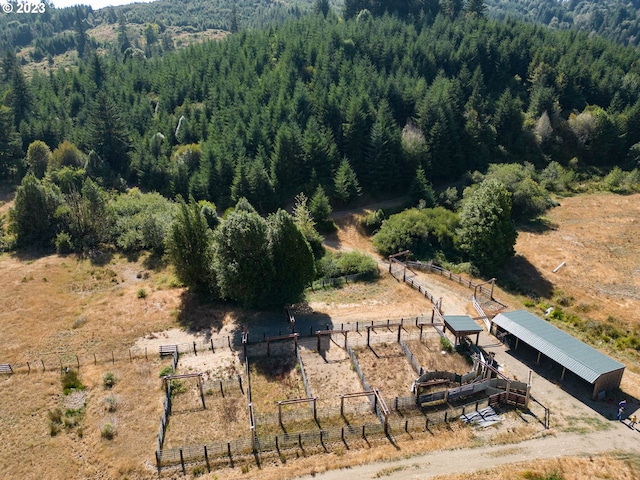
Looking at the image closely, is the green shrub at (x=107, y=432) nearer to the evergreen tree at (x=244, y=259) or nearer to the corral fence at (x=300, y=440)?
the corral fence at (x=300, y=440)

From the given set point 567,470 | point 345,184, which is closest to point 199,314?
point 345,184


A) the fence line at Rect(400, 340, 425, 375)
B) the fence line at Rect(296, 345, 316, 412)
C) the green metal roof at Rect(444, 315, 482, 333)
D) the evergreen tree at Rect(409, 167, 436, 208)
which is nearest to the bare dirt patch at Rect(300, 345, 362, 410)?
the fence line at Rect(296, 345, 316, 412)

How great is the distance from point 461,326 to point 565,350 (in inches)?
355

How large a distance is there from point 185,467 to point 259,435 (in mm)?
5663

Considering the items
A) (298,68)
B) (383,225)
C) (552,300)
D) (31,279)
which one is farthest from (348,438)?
(298,68)

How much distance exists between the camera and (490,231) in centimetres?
A: 6006

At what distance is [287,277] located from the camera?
48.5m

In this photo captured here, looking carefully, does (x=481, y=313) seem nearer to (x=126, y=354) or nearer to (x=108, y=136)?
(x=126, y=354)

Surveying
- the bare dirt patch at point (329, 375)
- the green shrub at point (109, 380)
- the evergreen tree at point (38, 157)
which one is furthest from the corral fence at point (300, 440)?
the evergreen tree at point (38, 157)

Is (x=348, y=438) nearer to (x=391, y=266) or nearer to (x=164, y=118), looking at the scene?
(x=391, y=266)

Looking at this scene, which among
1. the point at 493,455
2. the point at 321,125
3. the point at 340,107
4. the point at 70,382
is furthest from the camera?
the point at 340,107

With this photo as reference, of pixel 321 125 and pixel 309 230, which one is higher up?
pixel 321 125

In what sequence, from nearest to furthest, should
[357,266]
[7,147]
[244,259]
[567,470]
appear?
[567,470] → [244,259] → [357,266] → [7,147]

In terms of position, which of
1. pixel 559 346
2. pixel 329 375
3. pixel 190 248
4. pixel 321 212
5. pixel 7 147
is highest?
pixel 7 147
